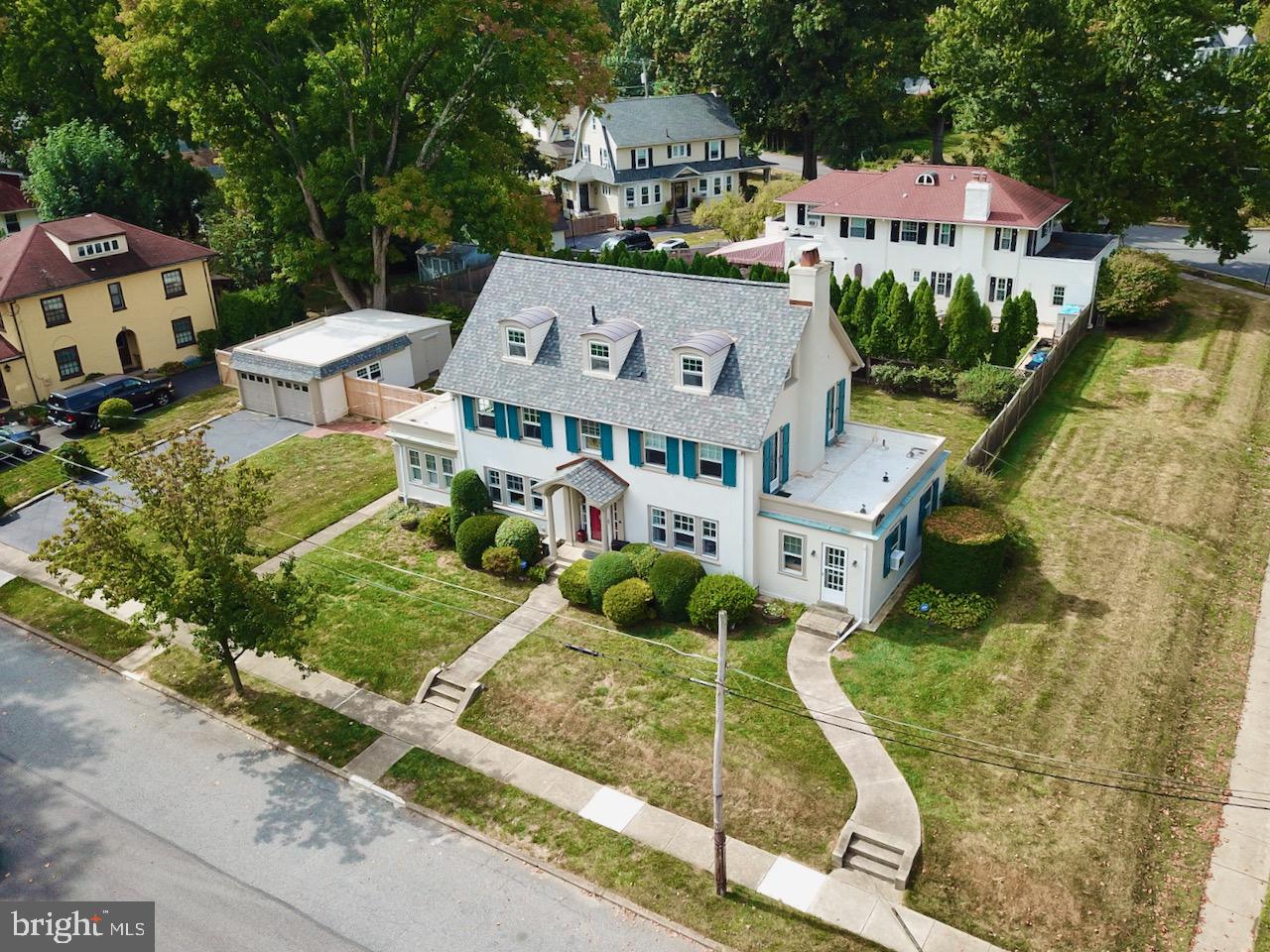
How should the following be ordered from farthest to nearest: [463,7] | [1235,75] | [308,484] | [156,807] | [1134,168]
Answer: [1134,168]
[1235,75]
[463,7]
[308,484]
[156,807]

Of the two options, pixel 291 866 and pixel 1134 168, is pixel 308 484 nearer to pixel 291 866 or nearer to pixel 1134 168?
pixel 291 866

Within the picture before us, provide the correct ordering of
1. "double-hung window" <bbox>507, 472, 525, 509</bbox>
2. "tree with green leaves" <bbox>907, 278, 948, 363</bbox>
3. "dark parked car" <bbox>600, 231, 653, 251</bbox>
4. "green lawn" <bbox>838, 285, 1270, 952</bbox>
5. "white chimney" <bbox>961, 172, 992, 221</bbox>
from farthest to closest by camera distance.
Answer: "dark parked car" <bbox>600, 231, 653, 251</bbox> < "white chimney" <bbox>961, 172, 992, 221</bbox> < "tree with green leaves" <bbox>907, 278, 948, 363</bbox> < "double-hung window" <bbox>507, 472, 525, 509</bbox> < "green lawn" <bbox>838, 285, 1270, 952</bbox>

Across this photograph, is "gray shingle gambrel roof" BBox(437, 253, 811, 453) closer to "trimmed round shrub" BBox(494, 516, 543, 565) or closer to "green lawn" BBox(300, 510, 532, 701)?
"trimmed round shrub" BBox(494, 516, 543, 565)

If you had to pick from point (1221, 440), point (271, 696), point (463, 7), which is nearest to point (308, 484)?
point (271, 696)

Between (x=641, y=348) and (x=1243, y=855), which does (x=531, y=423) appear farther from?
(x=1243, y=855)

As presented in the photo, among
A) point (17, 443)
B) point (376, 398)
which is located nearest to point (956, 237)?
point (376, 398)

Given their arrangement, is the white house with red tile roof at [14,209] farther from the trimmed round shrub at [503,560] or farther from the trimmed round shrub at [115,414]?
the trimmed round shrub at [503,560]

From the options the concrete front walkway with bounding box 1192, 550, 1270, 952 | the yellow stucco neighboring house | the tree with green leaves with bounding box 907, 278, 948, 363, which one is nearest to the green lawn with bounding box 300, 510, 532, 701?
the concrete front walkway with bounding box 1192, 550, 1270, 952
